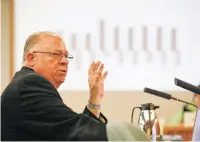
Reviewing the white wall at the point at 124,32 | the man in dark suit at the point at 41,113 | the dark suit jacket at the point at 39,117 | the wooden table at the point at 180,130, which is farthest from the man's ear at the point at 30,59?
the white wall at the point at 124,32

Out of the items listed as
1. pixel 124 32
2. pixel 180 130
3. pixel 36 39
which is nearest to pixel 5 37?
pixel 124 32

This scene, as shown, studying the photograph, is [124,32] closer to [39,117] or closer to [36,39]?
[36,39]

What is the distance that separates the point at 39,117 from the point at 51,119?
43 mm

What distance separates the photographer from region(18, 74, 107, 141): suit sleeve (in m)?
1.09

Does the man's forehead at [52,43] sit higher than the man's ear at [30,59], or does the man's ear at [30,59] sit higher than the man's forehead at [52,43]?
the man's forehead at [52,43]

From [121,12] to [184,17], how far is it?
0.57 meters

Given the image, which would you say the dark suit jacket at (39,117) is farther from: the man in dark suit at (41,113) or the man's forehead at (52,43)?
the man's forehead at (52,43)

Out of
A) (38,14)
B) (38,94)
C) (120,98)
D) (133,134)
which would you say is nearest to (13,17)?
(38,14)

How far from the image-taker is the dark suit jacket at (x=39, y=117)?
1.10 meters

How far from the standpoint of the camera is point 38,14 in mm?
3385

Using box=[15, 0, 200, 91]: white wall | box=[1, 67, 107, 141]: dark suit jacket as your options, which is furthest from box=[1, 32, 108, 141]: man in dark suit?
box=[15, 0, 200, 91]: white wall

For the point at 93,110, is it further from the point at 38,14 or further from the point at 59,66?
the point at 38,14

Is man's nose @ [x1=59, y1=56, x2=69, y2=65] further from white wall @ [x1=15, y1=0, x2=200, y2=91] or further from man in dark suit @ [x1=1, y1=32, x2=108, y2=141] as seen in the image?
white wall @ [x1=15, y1=0, x2=200, y2=91]

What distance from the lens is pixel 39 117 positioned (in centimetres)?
115
